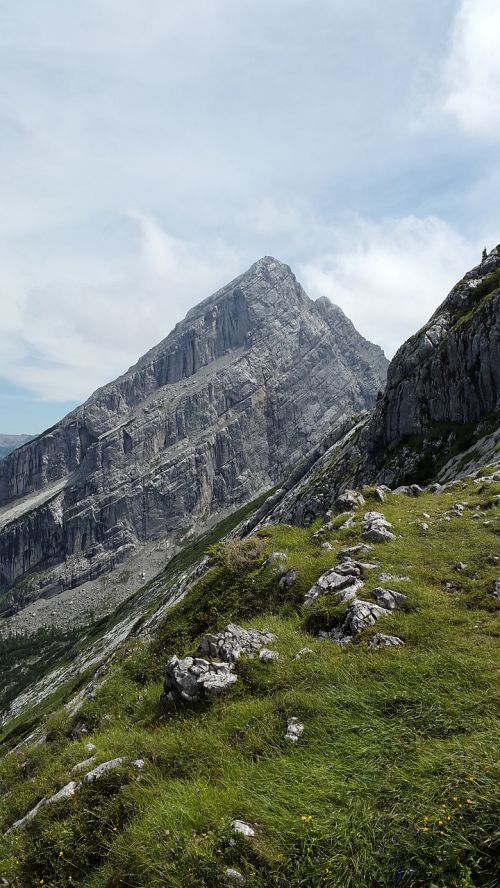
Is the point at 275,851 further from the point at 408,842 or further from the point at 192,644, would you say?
the point at 192,644

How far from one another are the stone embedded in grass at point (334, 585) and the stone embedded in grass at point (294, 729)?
3913mm

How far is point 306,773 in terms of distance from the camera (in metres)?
6.36

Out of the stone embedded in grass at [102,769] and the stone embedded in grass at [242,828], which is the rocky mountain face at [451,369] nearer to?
the stone embedded in grass at [102,769]

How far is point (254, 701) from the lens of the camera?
830 centimetres

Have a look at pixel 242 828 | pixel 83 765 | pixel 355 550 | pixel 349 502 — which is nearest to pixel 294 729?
pixel 242 828

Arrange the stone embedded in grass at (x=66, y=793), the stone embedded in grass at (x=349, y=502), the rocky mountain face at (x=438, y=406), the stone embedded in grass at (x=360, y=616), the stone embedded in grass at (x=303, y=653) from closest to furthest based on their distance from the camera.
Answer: the stone embedded in grass at (x=66, y=793) → the stone embedded in grass at (x=303, y=653) → the stone embedded in grass at (x=360, y=616) → the stone embedded in grass at (x=349, y=502) → the rocky mountain face at (x=438, y=406)

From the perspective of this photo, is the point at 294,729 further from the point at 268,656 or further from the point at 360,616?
the point at 360,616

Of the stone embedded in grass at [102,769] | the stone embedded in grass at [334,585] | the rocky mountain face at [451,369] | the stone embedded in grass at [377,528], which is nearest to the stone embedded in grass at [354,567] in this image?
the stone embedded in grass at [334,585]

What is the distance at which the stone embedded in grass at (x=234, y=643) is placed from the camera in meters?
9.94

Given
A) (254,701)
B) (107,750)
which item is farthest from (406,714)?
(107,750)

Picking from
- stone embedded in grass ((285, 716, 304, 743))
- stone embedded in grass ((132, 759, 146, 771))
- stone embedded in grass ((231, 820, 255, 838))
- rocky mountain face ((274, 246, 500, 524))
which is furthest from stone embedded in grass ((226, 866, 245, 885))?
rocky mountain face ((274, 246, 500, 524))

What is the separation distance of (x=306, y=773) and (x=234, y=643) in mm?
4092

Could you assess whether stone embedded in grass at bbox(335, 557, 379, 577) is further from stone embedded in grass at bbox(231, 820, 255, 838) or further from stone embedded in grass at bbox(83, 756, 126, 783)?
stone embedded in grass at bbox(231, 820, 255, 838)

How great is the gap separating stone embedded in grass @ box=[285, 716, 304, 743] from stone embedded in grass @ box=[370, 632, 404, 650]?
229 cm
